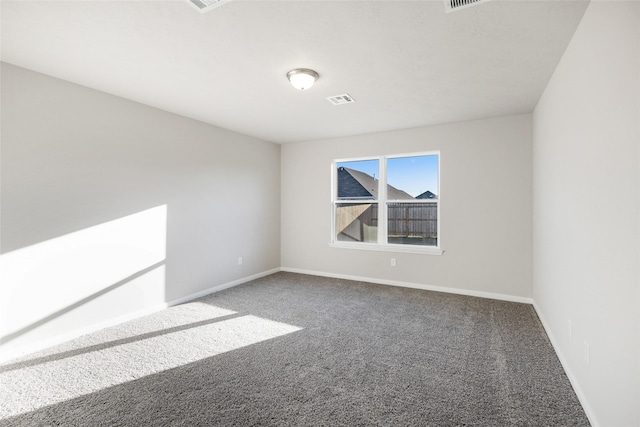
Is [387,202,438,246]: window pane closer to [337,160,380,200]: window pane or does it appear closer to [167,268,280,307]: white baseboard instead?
[337,160,380,200]: window pane

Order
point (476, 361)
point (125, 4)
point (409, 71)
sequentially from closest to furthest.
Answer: point (125, 4) → point (476, 361) → point (409, 71)

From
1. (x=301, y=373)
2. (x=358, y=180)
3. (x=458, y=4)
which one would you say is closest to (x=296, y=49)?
(x=458, y=4)

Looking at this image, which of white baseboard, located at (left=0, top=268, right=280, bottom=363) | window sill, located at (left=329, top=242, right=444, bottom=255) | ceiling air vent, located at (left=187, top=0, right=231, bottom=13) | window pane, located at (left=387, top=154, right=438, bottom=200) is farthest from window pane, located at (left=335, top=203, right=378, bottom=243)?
ceiling air vent, located at (left=187, top=0, right=231, bottom=13)

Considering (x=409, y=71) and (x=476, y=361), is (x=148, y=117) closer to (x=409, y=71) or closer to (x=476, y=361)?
(x=409, y=71)

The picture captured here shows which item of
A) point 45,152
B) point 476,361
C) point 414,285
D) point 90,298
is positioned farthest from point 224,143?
point 476,361

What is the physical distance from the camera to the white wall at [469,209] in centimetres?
393

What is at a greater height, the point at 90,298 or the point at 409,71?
the point at 409,71

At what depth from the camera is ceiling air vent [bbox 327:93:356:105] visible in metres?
3.31

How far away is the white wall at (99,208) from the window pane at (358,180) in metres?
1.89

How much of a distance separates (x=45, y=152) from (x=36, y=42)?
3.16 feet

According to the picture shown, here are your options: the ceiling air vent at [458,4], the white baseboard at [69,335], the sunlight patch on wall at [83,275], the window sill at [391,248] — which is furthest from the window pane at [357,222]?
the ceiling air vent at [458,4]

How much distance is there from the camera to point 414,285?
15.1ft

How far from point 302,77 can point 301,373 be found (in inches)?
97.5

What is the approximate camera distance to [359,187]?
524cm
